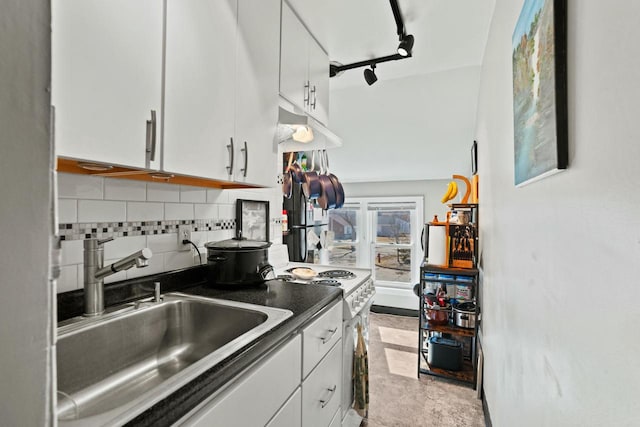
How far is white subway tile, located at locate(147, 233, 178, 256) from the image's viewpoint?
1.37 meters

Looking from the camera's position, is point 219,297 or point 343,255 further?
point 343,255

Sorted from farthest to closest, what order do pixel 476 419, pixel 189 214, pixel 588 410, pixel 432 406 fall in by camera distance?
pixel 432 406, pixel 476 419, pixel 189 214, pixel 588 410

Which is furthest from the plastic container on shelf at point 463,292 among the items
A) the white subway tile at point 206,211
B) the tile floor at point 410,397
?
the white subway tile at point 206,211

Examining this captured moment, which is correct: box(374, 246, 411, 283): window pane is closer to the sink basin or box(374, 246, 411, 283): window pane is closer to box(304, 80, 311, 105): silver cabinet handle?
box(304, 80, 311, 105): silver cabinet handle

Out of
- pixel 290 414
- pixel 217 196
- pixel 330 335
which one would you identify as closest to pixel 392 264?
pixel 330 335

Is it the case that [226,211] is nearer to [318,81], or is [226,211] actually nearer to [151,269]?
[151,269]

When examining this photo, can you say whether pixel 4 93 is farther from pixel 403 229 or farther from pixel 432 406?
pixel 403 229

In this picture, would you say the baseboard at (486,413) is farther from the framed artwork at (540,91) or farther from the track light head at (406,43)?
the track light head at (406,43)

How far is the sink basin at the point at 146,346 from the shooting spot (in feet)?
2.83

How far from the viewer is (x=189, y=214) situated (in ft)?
5.14

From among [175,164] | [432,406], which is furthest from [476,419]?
[175,164]

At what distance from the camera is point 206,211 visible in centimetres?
168

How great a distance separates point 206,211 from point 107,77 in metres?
0.90

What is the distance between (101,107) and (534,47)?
1298 millimetres
